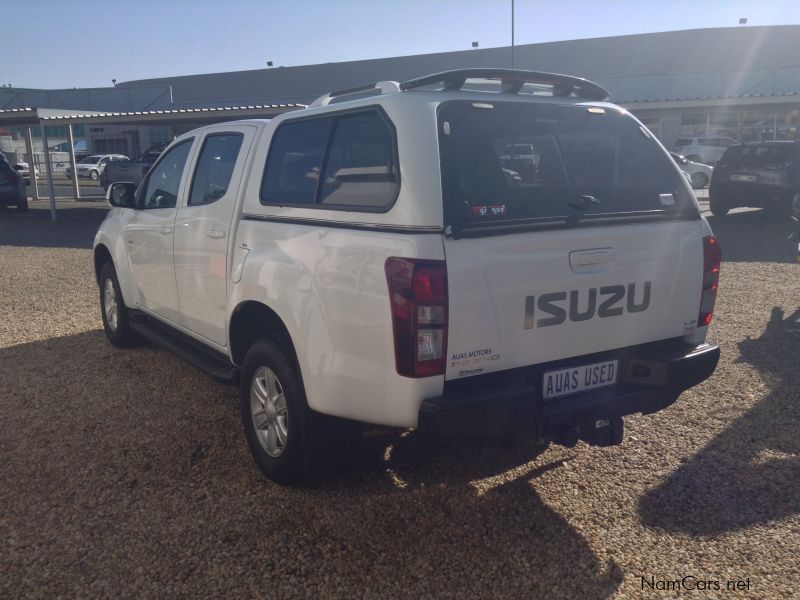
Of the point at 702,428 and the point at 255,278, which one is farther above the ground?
the point at 255,278

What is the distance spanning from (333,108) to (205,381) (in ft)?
9.23

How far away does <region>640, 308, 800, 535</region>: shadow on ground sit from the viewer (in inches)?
144

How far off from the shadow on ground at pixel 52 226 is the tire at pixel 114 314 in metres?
8.46

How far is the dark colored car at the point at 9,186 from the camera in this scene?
2127 cm

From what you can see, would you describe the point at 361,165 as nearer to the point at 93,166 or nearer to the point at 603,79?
the point at 603,79

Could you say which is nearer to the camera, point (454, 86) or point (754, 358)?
point (454, 86)

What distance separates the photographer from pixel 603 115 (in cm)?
406

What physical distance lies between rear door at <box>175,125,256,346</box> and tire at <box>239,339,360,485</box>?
60 centimetres

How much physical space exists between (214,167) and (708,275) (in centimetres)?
306

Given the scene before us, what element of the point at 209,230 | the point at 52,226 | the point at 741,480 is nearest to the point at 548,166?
the point at 741,480

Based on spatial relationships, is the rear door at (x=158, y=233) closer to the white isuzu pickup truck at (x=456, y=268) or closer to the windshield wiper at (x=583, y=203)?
the white isuzu pickup truck at (x=456, y=268)

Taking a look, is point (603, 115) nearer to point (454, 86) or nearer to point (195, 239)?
point (454, 86)

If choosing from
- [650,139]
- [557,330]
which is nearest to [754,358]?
[650,139]

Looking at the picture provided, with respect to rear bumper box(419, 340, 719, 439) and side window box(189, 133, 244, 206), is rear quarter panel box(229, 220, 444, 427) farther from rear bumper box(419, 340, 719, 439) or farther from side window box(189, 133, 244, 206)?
side window box(189, 133, 244, 206)
